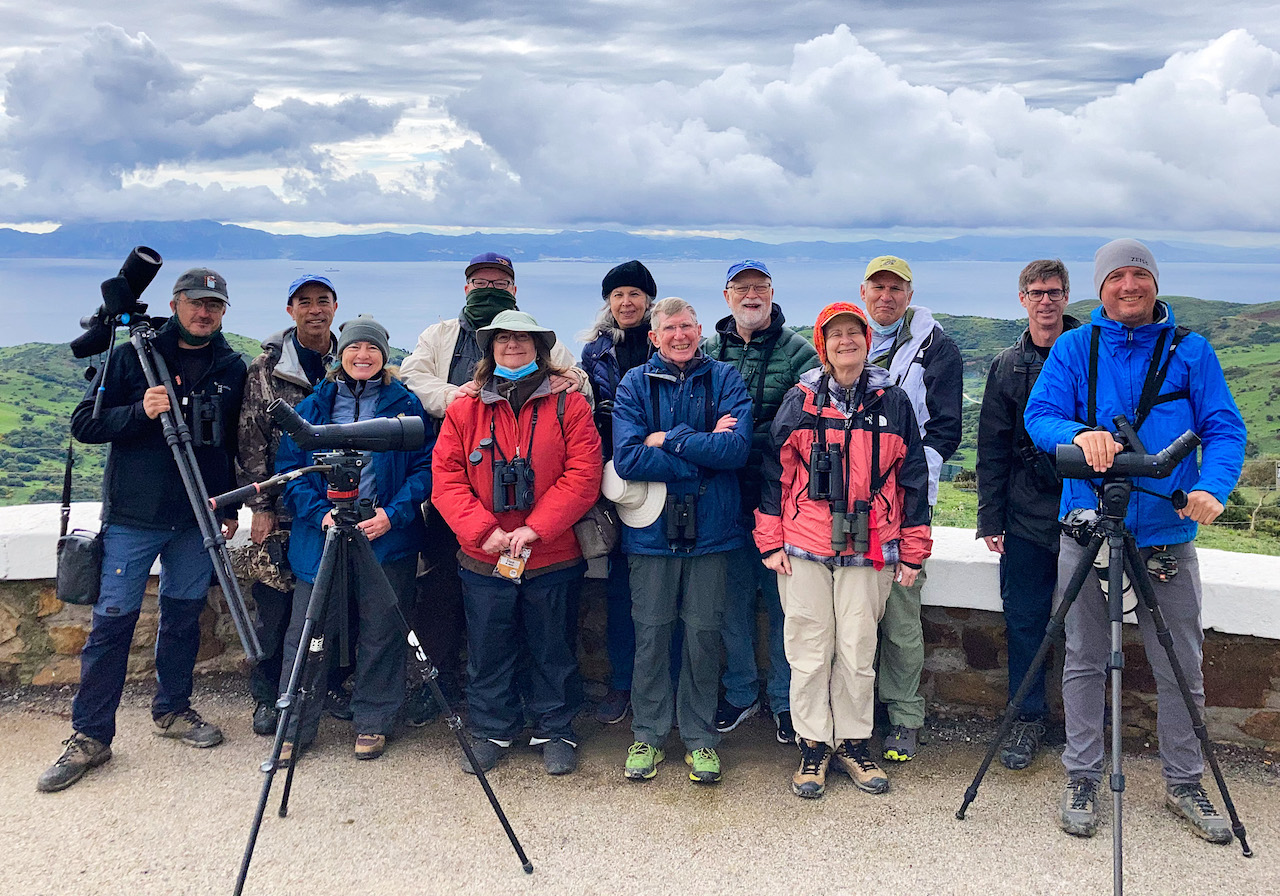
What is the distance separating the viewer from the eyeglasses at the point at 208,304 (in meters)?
4.41

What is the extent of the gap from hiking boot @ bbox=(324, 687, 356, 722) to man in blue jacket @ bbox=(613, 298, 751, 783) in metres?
1.60

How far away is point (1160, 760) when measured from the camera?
4312 millimetres

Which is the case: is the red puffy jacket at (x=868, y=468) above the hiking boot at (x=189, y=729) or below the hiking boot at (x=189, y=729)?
above

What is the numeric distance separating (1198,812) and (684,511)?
95.3 inches

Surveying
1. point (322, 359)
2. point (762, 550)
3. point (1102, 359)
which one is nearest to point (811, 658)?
point (762, 550)

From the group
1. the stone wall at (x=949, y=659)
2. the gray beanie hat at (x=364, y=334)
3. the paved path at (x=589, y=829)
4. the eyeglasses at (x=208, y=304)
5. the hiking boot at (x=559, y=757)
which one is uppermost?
the eyeglasses at (x=208, y=304)

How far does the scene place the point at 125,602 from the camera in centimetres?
437

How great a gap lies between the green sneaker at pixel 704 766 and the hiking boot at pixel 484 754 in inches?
36.8

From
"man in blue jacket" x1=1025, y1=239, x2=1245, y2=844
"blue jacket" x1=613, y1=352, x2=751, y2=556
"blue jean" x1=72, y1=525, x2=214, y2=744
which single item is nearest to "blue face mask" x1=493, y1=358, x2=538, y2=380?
"blue jacket" x1=613, y1=352, x2=751, y2=556

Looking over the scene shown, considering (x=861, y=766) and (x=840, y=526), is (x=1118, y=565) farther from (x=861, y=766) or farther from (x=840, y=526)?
(x=861, y=766)

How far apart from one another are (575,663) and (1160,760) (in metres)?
2.78

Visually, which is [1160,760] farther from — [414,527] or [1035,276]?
[414,527]

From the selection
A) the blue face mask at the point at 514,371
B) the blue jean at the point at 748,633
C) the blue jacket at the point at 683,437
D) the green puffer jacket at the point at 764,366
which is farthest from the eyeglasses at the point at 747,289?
the blue jean at the point at 748,633

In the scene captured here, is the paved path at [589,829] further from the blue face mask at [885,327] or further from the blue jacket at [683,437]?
the blue face mask at [885,327]
